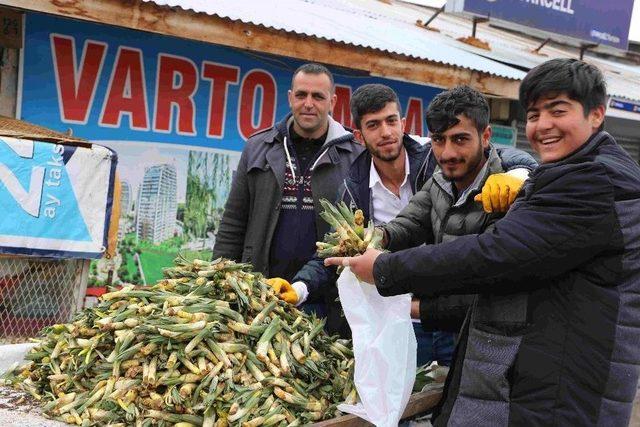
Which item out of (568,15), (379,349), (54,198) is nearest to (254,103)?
(54,198)

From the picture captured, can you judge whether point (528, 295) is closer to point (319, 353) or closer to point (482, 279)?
point (482, 279)

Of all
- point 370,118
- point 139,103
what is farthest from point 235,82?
point 370,118

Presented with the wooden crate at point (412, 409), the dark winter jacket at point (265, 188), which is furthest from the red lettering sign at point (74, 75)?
the wooden crate at point (412, 409)

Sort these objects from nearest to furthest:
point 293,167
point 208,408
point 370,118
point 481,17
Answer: point 208,408 → point 370,118 → point 293,167 → point 481,17

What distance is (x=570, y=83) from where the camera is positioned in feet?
7.15

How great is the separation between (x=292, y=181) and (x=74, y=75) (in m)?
2.99

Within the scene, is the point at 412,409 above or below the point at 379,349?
below

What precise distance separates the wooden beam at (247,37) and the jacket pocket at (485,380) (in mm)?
4181

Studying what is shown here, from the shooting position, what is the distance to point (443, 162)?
285cm

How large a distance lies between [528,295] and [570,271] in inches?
5.4

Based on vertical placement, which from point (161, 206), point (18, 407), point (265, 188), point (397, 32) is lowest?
point (18, 407)

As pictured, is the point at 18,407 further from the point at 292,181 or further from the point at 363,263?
the point at 292,181

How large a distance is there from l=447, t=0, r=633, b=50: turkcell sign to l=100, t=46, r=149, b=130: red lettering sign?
5.89 metres

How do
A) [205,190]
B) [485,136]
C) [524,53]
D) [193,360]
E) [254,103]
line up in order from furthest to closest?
1. [524,53]
2. [254,103]
3. [205,190]
4. [485,136]
5. [193,360]
